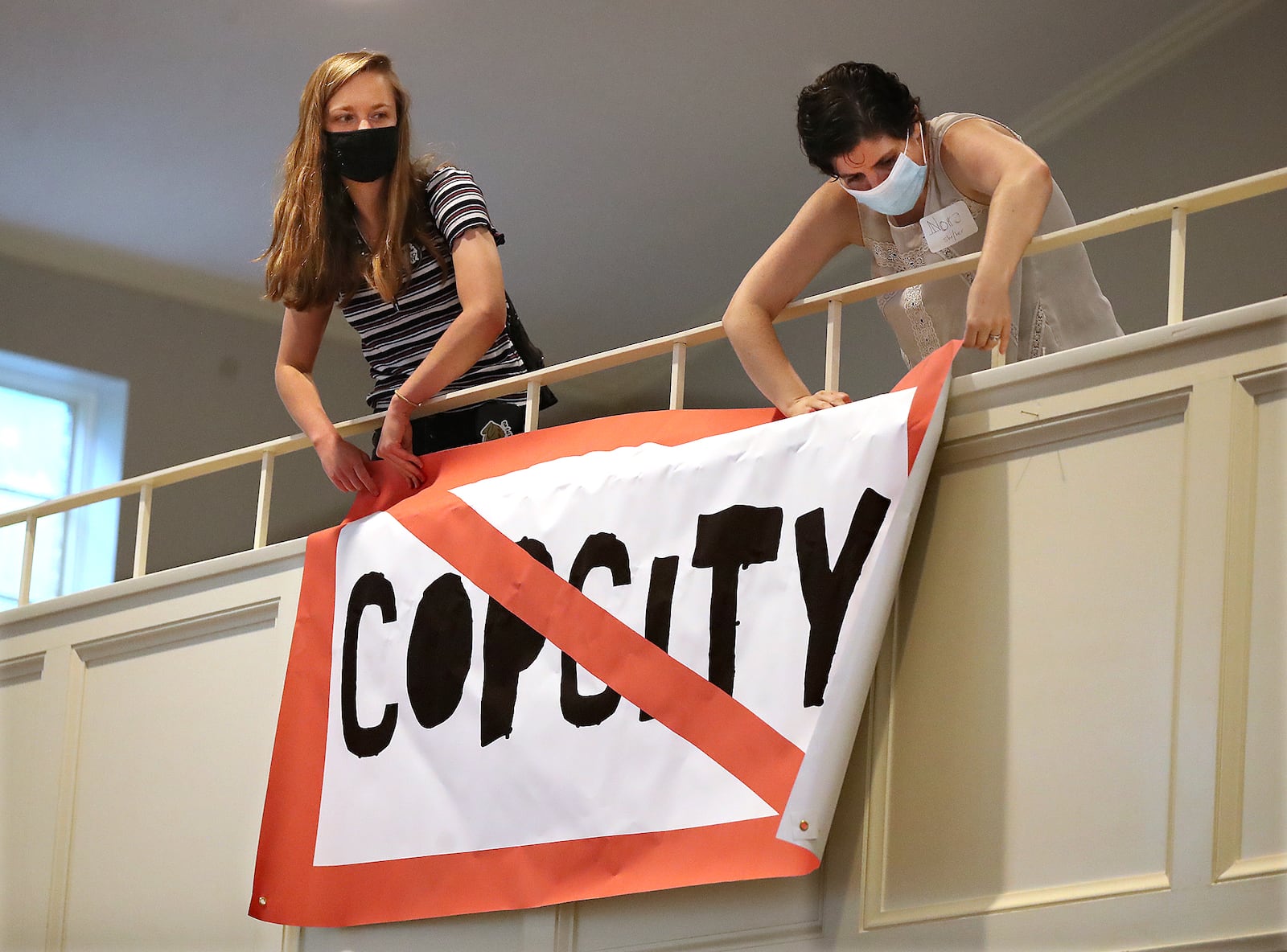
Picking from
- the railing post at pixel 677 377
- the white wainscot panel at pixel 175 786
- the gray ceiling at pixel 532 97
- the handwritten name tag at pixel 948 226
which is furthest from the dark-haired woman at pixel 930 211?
the gray ceiling at pixel 532 97

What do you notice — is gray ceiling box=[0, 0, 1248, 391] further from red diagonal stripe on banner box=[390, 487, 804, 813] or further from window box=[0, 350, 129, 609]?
red diagonal stripe on banner box=[390, 487, 804, 813]

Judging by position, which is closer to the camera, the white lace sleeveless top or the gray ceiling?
the white lace sleeveless top

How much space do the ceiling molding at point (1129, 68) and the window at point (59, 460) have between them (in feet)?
11.0

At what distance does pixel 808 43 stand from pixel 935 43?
38 cm

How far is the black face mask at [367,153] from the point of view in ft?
8.12

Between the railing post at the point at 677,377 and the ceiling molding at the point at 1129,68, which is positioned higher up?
the ceiling molding at the point at 1129,68

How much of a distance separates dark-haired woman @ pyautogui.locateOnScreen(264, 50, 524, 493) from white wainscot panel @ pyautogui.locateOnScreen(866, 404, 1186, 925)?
869 millimetres

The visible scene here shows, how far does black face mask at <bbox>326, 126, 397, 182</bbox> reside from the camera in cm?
247

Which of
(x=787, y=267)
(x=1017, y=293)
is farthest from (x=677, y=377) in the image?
(x=1017, y=293)

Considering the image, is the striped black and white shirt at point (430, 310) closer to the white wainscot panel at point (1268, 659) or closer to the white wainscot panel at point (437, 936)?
the white wainscot panel at point (437, 936)

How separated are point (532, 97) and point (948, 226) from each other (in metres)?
3.21

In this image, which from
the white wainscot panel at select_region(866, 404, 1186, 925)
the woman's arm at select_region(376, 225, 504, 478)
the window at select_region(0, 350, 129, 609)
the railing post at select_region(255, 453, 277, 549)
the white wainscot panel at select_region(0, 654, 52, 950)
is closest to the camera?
the white wainscot panel at select_region(866, 404, 1186, 925)

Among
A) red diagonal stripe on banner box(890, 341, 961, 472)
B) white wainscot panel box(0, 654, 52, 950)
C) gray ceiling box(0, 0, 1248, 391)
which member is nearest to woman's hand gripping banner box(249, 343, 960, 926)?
red diagonal stripe on banner box(890, 341, 961, 472)

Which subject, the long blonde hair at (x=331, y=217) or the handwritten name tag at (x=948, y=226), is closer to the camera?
the handwritten name tag at (x=948, y=226)
